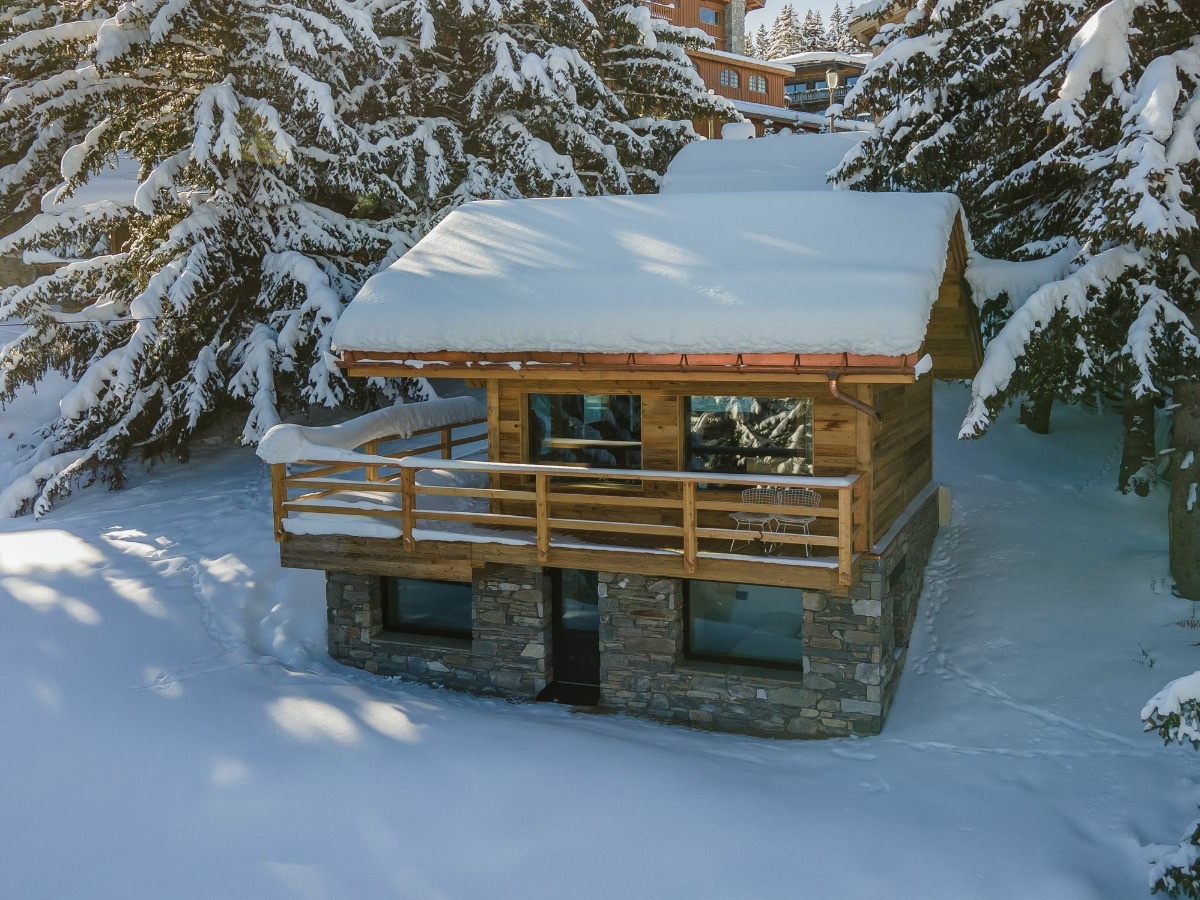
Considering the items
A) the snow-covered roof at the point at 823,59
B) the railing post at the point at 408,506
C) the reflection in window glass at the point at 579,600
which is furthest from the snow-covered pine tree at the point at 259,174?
the snow-covered roof at the point at 823,59

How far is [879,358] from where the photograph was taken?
848cm

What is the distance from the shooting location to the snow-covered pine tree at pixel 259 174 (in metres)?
14.8

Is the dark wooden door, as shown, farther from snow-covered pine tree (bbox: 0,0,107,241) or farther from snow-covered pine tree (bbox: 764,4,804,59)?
snow-covered pine tree (bbox: 764,4,804,59)

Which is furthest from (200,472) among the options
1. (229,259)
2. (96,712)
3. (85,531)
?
(96,712)

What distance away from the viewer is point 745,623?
398 inches

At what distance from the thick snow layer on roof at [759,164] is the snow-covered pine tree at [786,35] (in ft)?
192

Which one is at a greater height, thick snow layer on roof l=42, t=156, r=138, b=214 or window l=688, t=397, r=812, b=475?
thick snow layer on roof l=42, t=156, r=138, b=214

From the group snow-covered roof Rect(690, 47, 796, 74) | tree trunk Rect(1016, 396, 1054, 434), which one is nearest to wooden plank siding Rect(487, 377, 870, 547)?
tree trunk Rect(1016, 396, 1054, 434)

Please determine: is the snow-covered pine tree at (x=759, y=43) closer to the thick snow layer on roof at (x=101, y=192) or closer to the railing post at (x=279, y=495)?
the thick snow layer on roof at (x=101, y=192)

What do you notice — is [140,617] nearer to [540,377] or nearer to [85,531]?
[85,531]

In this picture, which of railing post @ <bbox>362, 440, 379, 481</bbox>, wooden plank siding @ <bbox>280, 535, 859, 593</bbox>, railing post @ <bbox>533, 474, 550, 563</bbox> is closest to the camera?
wooden plank siding @ <bbox>280, 535, 859, 593</bbox>

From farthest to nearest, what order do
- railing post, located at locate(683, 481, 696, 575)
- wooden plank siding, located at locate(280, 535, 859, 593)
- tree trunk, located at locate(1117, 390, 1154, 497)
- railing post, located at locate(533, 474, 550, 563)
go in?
tree trunk, located at locate(1117, 390, 1154, 497) < railing post, located at locate(533, 474, 550, 563) < railing post, located at locate(683, 481, 696, 575) < wooden plank siding, located at locate(280, 535, 859, 593)

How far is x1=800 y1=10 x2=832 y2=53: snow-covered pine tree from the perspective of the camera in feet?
233

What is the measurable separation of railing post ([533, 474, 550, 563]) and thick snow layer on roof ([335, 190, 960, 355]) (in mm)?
1344
